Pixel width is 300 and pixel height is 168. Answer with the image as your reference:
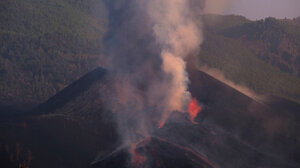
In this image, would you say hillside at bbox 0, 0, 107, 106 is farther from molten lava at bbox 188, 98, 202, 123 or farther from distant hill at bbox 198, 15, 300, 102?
molten lava at bbox 188, 98, 202, 123

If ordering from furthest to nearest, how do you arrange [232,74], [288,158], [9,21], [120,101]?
[9,21], [232,74], [120,101], [288,158]

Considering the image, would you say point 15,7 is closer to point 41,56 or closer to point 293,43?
point 41,56

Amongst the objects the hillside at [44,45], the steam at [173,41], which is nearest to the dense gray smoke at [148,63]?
the steam at [173,41]

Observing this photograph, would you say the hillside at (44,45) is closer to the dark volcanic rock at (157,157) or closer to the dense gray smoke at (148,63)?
the dense gray smoke at (148,63)

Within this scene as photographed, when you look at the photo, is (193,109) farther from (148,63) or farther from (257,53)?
(257,53)

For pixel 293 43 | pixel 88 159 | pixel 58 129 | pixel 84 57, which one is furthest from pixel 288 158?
pixel 293 43

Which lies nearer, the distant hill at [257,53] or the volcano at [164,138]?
the volcano at [164,138]

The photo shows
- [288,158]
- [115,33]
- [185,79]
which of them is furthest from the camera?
[115,33]

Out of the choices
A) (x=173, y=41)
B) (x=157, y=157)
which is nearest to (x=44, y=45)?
(x=173, y=41)
